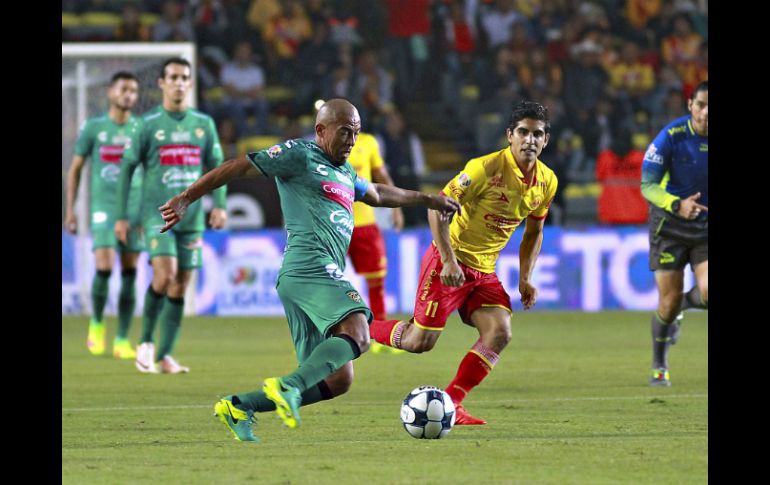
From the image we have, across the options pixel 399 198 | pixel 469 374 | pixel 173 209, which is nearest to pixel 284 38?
pixel 469 374

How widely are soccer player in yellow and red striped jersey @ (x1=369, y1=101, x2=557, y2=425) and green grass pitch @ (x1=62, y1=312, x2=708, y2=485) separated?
0.45 meters

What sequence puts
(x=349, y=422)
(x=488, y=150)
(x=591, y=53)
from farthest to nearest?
(x=591, y=53) → (x=488, y=150) → (x=349, y=422)

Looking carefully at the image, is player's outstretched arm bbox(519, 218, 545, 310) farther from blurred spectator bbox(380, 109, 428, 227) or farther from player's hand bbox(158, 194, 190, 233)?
blurred spectator bbox(380, 109, 428, 227)

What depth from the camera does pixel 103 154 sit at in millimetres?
12148

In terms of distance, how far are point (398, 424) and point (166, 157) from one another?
375 centimetres

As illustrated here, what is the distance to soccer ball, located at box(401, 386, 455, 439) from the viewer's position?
6.79 meters

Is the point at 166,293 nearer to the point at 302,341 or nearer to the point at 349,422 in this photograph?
the point at 349,422

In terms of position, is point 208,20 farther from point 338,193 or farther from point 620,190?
point 338,193

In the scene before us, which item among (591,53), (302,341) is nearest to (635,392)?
(302,341)

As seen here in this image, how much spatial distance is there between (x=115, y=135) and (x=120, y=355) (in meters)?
1.97

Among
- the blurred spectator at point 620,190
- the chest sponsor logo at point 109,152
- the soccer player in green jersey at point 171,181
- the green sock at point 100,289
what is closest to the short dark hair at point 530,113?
the soccer player in green jersey at point 171,181

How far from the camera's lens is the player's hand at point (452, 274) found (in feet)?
23.4

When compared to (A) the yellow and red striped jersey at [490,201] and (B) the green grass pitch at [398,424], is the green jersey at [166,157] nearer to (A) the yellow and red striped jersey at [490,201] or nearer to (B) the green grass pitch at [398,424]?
(B) the green grass pitch at [398,424]

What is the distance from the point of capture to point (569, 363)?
36.9 ft
